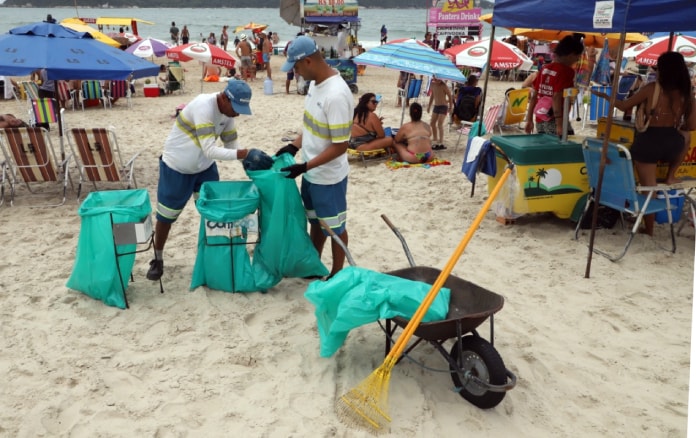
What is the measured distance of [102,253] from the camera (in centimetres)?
359

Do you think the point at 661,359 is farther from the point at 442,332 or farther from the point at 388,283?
the point at 388,283

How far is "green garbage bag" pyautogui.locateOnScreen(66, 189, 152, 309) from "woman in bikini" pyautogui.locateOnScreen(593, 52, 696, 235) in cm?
387

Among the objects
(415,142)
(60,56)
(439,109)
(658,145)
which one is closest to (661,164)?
(658,145)

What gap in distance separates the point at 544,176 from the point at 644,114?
97 cm

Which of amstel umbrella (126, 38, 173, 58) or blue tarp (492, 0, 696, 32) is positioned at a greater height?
blue tarp (492, 0, 696, 32)

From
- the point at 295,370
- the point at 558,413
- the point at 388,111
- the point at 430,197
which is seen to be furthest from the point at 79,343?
the point at 388,111

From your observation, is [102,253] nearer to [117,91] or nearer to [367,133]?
[367,133]

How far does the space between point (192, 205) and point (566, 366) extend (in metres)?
4.23

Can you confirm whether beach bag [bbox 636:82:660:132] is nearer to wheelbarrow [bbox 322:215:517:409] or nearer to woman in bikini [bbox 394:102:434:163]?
wheelbarrow [bbox 322:215:517:409]

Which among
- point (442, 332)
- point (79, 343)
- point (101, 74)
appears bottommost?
point (79, 343)

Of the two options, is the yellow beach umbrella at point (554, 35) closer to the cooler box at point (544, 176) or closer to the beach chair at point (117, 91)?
the cooler box at point (544, 176)

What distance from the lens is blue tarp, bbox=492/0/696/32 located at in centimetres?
355

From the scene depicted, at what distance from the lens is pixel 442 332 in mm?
2666

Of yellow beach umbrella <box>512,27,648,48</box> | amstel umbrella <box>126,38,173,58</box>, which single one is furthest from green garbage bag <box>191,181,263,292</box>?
amstel umbrella <box>126,38,173,58</box>
